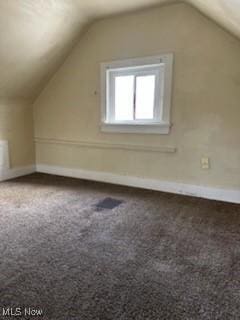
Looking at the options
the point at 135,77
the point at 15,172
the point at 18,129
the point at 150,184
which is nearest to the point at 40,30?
the point at 135,77

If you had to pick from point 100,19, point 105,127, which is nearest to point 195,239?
point 105,127

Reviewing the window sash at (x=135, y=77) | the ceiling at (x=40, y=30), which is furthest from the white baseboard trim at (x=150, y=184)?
the ceiling at (x=40, y=30)

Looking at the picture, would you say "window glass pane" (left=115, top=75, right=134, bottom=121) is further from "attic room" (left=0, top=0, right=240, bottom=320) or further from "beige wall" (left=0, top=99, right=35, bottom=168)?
"beige wall" (left=0, top=99, right=35, bottom=168)

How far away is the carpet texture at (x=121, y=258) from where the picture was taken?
47.8 inches

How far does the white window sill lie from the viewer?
3.00m

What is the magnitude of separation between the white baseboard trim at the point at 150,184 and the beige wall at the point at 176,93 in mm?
79

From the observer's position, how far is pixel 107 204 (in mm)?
2652

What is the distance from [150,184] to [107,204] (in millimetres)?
838

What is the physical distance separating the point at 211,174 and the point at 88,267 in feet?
6.44

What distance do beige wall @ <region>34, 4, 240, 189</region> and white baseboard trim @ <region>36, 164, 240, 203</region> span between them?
0.26ft

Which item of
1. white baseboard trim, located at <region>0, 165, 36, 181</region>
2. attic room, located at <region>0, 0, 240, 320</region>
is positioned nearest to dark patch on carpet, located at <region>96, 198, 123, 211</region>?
attic room, located at <region>0, 0, 240, 320</region>

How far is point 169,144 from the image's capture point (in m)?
3.02

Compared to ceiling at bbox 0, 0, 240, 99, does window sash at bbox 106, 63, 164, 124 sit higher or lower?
lower

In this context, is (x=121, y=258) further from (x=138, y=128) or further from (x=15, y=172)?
(x=15, y=172)
